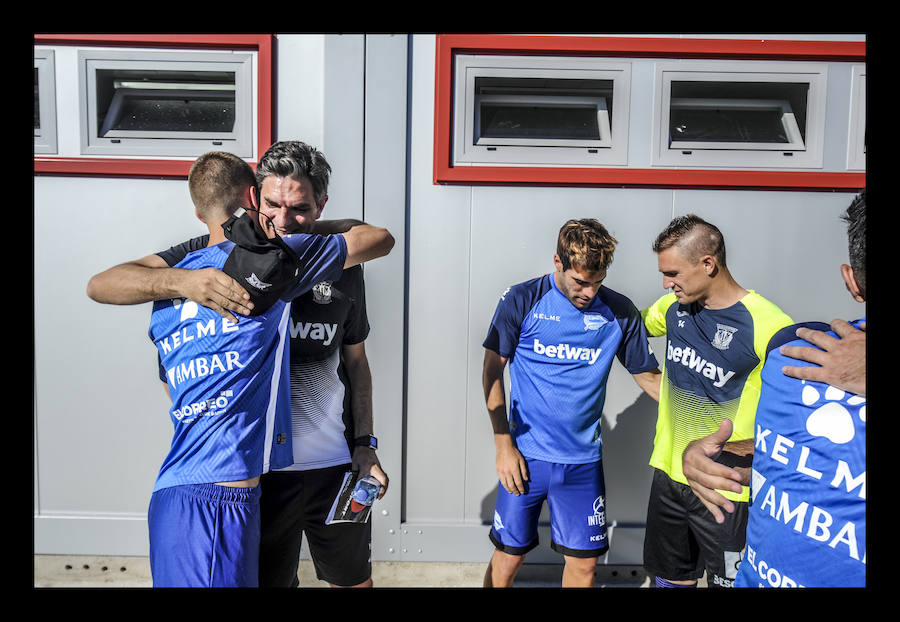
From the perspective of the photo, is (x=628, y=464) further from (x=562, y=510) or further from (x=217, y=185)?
(x=217, y=185)

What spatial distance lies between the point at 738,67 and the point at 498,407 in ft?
6.53

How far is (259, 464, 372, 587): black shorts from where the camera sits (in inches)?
82.1

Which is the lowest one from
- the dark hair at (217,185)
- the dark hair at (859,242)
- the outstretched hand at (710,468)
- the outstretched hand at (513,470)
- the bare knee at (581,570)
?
the bare knee at (581,570)

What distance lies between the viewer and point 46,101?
8.87 ft

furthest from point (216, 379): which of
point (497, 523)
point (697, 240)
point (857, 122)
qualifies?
point (857, 122)

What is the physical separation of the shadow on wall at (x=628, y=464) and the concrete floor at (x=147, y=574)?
288 mm

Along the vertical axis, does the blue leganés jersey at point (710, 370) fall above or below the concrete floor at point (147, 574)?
above

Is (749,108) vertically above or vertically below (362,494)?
above

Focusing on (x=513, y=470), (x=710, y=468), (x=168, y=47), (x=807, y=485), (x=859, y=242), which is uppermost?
(x=168, y=47)

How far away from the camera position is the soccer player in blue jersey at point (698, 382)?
88.2 inches

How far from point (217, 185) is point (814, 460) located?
1.86 meters

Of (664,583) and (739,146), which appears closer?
(664,583)

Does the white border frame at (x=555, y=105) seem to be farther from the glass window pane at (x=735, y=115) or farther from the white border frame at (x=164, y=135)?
the white border frame at (x=164, y=135)

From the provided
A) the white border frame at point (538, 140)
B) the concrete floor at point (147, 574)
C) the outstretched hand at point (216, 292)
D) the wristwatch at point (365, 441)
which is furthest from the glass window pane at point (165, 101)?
the concrete floor at point (147, 574)
